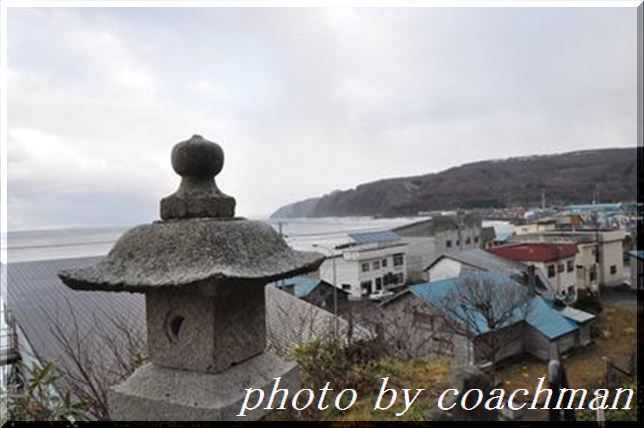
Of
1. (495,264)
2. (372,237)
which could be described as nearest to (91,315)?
(495,264)

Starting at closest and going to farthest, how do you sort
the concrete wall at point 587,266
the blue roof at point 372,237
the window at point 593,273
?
1. the concrete wall at point 587,266
2. the window at point 593,273
3. the blue roof at point 372,237

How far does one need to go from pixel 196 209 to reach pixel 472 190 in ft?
253

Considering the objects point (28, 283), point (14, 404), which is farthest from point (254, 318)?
point (28, 283)

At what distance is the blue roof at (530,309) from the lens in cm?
1681

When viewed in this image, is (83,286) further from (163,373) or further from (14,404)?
(14,404)

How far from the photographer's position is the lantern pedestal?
263cm

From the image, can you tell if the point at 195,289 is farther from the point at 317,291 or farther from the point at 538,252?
the point at 538,252

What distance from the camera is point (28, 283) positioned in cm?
1139

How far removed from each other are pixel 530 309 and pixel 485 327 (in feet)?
10.9

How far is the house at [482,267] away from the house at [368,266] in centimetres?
487

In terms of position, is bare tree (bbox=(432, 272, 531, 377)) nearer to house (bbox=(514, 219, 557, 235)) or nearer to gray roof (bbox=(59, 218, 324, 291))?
gray roof (bbox=(59, 218, 324, 291))

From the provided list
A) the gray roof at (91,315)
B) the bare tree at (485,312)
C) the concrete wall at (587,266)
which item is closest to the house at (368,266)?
the bare tree at (485,312)

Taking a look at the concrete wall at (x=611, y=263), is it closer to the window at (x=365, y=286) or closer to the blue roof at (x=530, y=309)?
the blue roof at (x=530, y=309)

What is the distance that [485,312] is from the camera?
15.6 meters
